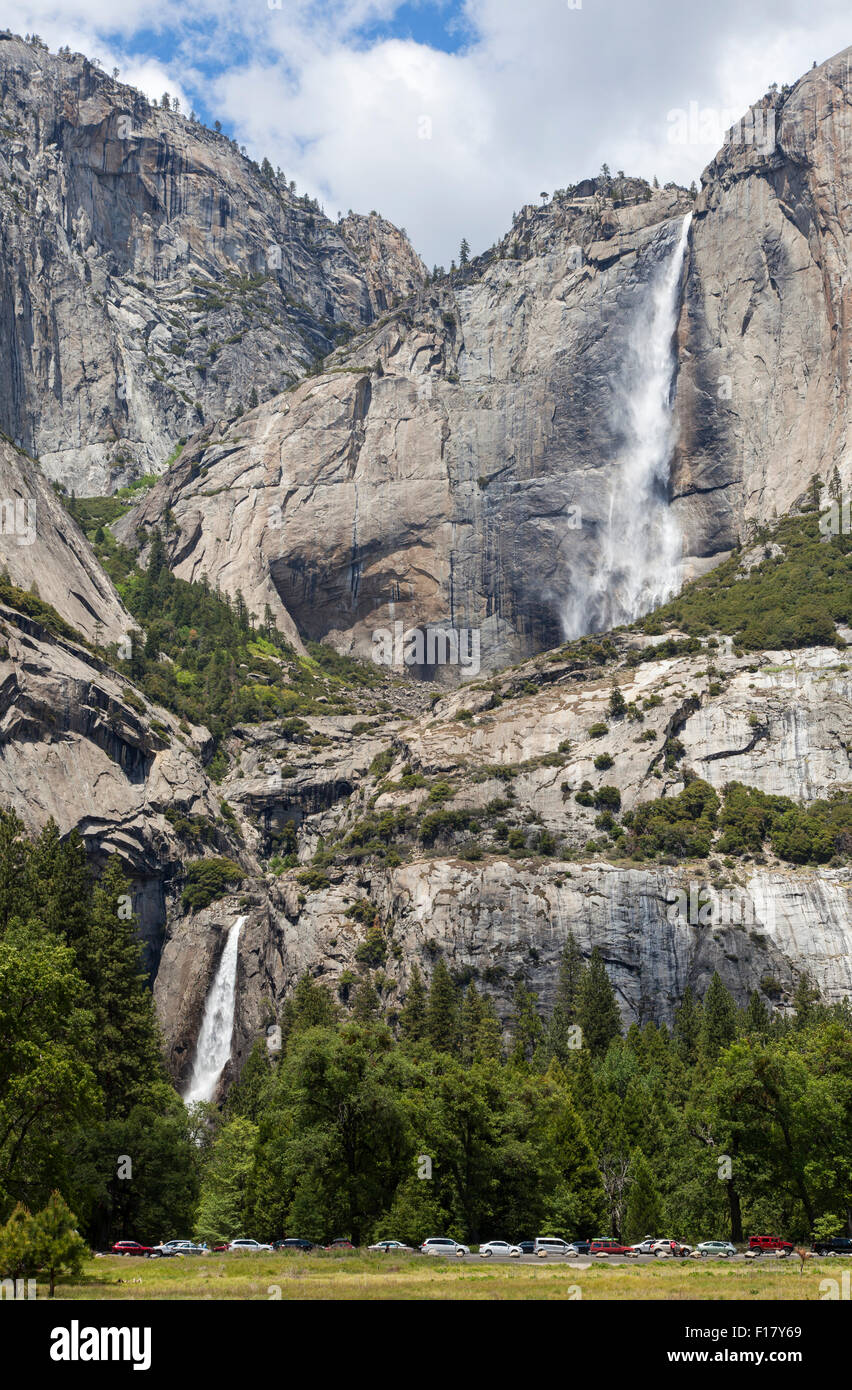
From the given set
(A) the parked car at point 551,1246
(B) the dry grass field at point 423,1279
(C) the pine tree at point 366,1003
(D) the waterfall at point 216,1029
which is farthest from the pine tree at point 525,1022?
(B) the dry grass field at point 423,1279

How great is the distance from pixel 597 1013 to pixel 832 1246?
4761 centimetres

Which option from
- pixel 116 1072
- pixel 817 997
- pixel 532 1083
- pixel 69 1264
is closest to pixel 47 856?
pixel 116 1072

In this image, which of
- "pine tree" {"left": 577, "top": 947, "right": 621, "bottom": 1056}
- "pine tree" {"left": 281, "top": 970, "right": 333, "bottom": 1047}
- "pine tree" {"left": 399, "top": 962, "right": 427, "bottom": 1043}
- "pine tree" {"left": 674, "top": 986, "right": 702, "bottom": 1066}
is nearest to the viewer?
"pine tree" {"left": 281, "top": 970, "right": 333, "bottom": 1047}

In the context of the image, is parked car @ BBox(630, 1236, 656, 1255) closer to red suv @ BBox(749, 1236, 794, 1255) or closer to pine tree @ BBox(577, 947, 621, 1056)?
red suv @ BBox(749, 1236, 794, 1255)

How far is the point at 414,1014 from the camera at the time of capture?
346 feet

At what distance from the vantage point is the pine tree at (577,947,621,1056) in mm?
105625

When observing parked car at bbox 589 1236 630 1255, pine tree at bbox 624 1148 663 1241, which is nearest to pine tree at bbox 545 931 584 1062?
pine tree at bbox 624 1148 663 1241

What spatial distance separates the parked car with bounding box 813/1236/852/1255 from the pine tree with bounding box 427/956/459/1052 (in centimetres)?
3777

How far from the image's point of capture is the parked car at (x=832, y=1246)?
191 ft

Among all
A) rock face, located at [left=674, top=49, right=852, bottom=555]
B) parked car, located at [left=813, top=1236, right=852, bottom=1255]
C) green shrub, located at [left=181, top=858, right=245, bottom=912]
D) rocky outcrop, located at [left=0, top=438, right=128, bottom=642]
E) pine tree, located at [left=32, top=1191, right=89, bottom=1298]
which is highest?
rock face, located at [left=674, top=49, right=852, bottom=555]

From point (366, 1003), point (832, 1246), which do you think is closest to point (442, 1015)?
point (366, 1003)

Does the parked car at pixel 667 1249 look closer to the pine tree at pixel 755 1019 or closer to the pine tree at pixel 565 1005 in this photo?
the pine tree at pixel 755 1019
